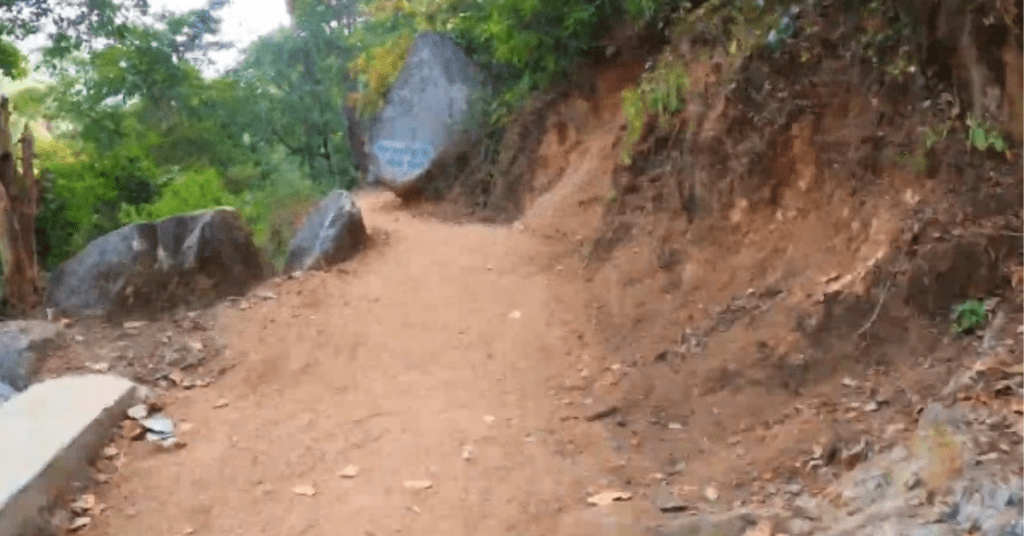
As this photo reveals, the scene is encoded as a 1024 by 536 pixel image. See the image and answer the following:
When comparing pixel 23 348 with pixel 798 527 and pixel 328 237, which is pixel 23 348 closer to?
pixel 328 237

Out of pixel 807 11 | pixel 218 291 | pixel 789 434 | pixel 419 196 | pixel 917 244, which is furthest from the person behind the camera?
pixel 419 196

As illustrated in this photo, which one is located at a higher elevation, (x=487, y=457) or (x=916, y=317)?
(x=916, y=317)

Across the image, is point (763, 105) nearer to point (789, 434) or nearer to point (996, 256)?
point (996, 256)

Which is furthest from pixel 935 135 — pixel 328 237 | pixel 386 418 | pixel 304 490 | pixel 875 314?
pixel 328 237

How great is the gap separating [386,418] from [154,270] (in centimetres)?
298

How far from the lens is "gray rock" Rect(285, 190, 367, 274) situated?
8.62 metres

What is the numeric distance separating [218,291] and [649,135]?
3.85 metres

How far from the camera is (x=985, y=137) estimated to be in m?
4.71

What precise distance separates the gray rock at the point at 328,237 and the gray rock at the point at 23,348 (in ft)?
7.67

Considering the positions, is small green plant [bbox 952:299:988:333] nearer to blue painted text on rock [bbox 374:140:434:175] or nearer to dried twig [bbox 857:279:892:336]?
dried twig [bbox 857:279:892:336]

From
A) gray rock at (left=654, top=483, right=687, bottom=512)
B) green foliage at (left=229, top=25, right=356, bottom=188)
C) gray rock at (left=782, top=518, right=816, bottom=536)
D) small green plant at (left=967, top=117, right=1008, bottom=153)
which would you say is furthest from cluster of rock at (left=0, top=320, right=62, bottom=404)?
green foliage at (left=229, top=25, right=356, bottom=188)

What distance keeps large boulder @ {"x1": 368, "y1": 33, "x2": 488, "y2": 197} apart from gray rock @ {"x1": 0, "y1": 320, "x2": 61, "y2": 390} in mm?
6622

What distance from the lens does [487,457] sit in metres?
4.91

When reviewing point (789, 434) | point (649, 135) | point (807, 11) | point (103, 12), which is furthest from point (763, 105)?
point (103, 12)
